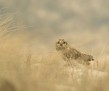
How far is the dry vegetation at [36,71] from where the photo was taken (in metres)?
4.41

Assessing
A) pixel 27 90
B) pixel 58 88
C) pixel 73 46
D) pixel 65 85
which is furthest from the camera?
pixel 73 46

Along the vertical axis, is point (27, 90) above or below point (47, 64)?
below

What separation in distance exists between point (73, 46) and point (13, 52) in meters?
2.62

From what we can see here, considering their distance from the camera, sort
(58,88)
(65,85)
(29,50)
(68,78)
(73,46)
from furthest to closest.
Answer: (73,46) → (29,50) → (68,78) → (65,85) → (58,88)

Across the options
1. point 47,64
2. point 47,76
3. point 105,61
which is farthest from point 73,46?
point 47,76

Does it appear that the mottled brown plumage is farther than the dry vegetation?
Yes

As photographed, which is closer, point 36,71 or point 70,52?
point 36,71

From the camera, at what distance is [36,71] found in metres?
5.20

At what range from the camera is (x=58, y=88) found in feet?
15.2

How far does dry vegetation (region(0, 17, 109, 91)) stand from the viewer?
4.41 m

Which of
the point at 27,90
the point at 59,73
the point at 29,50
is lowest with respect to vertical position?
the point at 27,90

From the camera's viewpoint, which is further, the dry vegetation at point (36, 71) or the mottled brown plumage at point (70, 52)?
the mottled brown plumage at point (70, 52)

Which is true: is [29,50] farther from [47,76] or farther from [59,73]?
[47,76]

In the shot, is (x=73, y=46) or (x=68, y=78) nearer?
(x=68, y=78)
